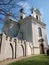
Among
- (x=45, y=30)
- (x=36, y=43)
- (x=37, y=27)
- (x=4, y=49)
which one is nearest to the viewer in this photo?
(x=4, y=49)

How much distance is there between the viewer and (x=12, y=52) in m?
20.2

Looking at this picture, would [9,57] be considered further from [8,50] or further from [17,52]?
[17,52]

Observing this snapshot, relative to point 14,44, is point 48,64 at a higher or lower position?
lower

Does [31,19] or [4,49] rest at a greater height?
[31,19]

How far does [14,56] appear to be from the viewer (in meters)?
20.4

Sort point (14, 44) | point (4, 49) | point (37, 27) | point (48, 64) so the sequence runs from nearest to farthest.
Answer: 1. point (48, 64)
2. point (4, 49)
3. point (14, 44)
4. point (37, 27)

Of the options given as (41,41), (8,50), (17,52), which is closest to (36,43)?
(41,41)

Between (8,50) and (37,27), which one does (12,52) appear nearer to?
(8,50)

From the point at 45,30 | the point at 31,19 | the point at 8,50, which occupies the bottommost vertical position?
the point at 8,50

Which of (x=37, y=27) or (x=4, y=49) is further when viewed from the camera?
(x=37, y=27)

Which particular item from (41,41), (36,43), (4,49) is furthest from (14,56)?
(41,41)

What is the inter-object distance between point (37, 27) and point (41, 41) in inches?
135

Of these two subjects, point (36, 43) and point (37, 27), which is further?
point (37, 27)

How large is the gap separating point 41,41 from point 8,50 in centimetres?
1383
